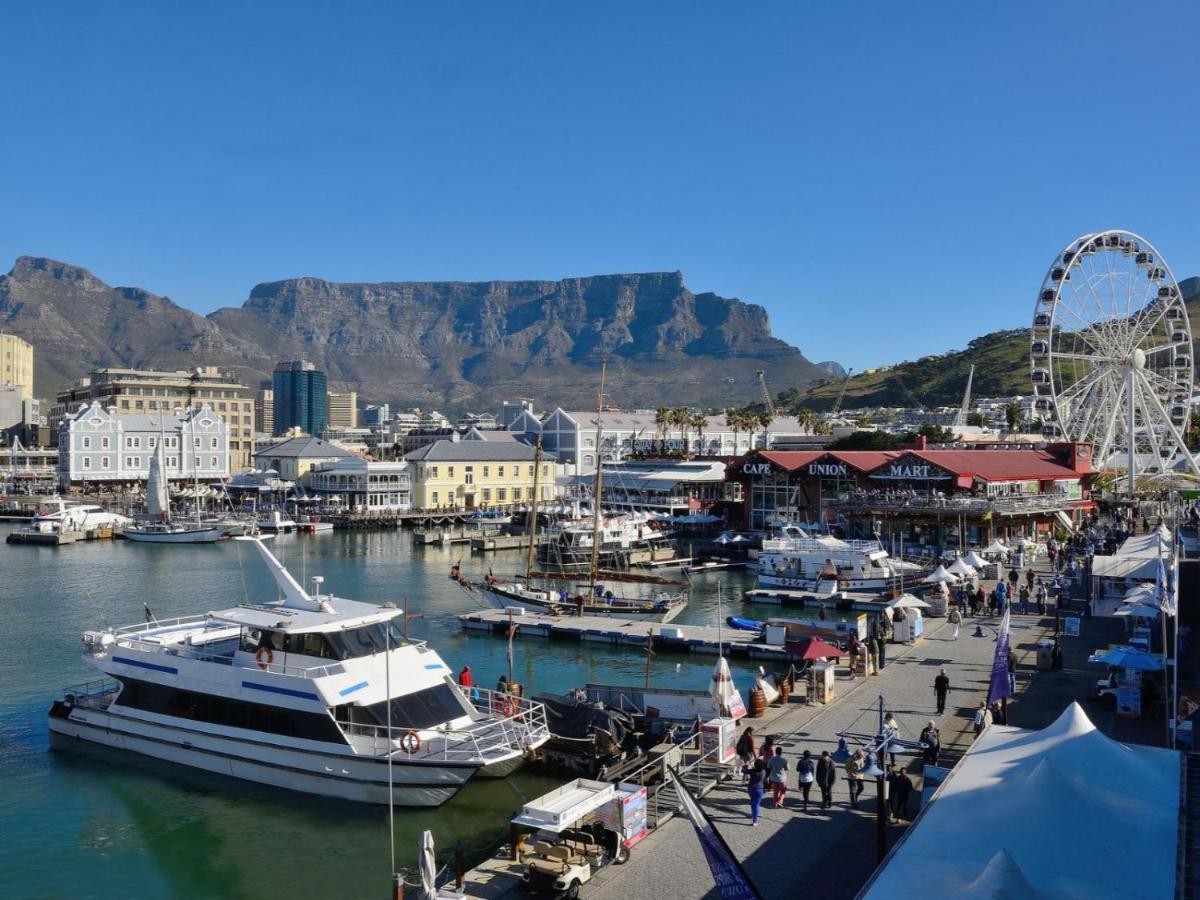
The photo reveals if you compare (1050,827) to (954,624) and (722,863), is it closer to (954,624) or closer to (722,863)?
(722,863)

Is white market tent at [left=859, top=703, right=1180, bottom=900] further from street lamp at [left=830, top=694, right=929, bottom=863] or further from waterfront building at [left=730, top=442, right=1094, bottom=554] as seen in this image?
waterfront building at [left=730, top=442, right=1094, bottom=554]

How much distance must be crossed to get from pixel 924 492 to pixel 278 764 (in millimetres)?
52018

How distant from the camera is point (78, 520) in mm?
87562

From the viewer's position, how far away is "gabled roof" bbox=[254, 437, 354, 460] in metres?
119

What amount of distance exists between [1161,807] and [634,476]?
80.7 metres

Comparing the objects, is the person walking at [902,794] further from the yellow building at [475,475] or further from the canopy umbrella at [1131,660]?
the yellow building at [475,475]

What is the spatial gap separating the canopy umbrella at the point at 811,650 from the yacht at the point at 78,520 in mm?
75052

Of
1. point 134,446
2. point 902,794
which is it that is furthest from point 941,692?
point 134,446

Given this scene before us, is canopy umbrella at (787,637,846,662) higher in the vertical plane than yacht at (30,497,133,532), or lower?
higher

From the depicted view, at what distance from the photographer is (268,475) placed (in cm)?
11644

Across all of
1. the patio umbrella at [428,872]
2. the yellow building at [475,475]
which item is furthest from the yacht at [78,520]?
the patio umbrella at [428,872]

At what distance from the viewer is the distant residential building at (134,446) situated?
118m

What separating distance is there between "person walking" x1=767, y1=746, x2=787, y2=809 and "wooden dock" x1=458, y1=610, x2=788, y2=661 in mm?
16903

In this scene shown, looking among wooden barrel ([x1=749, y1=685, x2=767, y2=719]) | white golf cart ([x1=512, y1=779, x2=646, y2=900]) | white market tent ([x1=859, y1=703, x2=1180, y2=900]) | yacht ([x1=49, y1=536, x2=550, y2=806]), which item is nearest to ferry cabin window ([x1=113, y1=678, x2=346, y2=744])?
yacht ([x1=49, y1=536, x2=550, y2=806])
